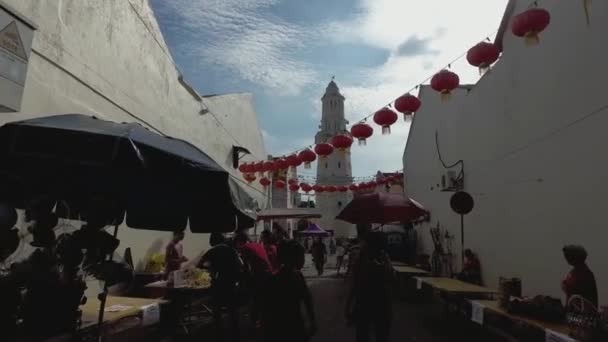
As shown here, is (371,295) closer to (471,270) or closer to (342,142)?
(471,270)

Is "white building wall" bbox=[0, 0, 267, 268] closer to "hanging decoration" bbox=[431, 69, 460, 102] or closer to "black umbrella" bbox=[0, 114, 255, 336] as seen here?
"black umbrella" bbox=[0, 114, 255, 336]


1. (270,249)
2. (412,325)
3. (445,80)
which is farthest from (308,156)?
(412,325)

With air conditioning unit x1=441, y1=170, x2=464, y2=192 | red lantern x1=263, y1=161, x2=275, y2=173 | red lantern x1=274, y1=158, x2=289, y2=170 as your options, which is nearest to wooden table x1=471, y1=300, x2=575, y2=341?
air conditioning unit x1=441, y1=170, x2=464, y2=192

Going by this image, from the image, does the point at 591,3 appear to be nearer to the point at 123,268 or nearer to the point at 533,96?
the point at 533,96

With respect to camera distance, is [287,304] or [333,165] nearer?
[287,304]

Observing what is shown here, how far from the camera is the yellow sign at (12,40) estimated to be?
12.5 feet

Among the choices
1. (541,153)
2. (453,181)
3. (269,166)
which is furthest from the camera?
(269,166)

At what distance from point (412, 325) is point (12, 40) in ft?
23.4

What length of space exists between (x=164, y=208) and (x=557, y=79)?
6.75 metres

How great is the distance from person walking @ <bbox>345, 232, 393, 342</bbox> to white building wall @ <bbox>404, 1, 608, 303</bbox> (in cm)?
331

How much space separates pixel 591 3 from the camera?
19.1ft

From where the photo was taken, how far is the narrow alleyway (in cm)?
618

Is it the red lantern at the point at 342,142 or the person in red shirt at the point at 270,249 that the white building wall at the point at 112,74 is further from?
the red lantern at the point at 342,142

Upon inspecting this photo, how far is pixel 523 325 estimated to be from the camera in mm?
3945
